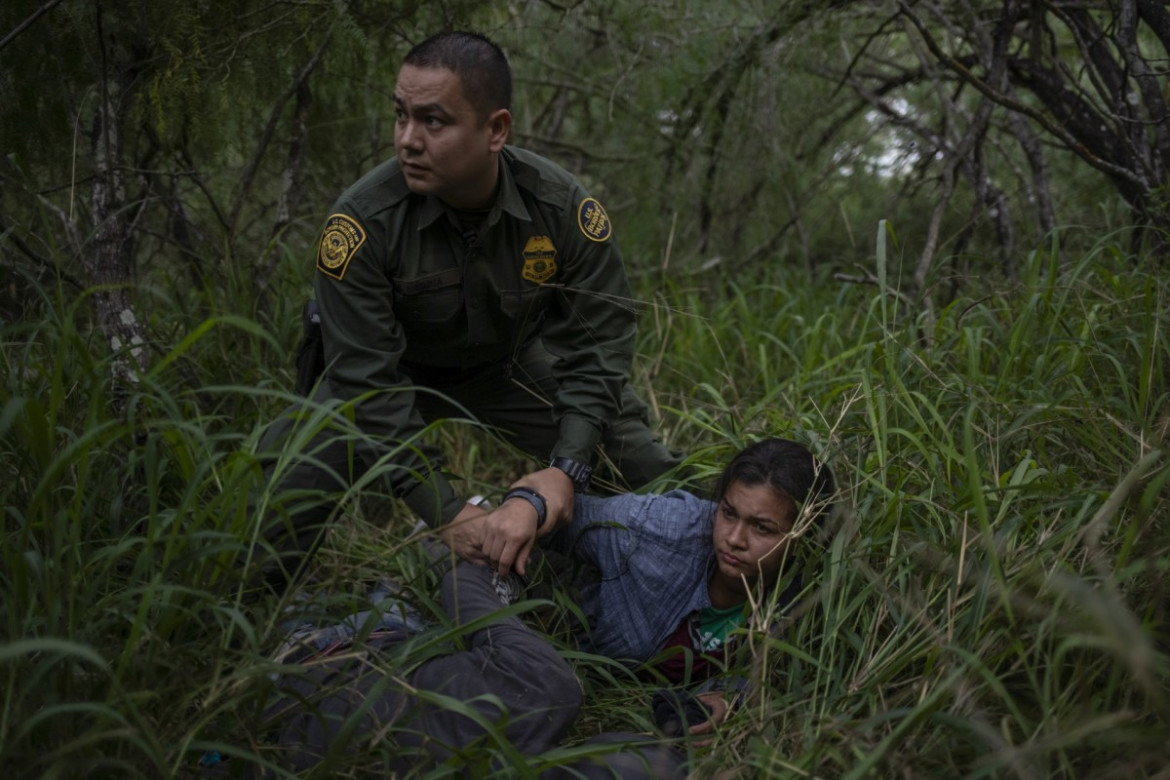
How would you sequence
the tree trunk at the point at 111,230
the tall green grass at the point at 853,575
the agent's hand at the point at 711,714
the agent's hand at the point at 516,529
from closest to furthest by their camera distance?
1. the tall green grass at the point at 853,575
2. the agent's hand at the point at 711,714
3. the agent's hand at the point at 516,529
4. the tree trunk at the point at 111,230

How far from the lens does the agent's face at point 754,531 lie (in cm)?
236

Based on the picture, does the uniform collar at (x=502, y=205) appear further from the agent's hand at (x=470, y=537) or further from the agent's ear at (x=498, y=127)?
the agent's hand at (x=470, y=537)

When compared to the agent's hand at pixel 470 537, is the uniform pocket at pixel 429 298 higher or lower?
higher

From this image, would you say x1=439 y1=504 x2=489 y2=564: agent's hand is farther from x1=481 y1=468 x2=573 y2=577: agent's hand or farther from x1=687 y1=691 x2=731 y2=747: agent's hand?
x1=687 y1=691 x2=731 y2=747: agent's hand

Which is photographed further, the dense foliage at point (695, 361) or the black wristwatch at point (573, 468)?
the black wristwatch at point (573, 468)

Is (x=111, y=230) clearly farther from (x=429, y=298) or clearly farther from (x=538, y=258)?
(x=538, y=258)

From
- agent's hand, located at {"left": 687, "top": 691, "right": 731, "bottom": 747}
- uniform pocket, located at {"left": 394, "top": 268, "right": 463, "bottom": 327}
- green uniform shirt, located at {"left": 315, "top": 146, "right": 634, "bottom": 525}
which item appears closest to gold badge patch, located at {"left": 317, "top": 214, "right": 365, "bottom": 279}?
green uniform shirt, located at {"left": 315, "top": 146, "right": 634, "bottom": 525}

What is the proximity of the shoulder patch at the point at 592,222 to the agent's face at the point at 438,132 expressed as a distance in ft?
1.12

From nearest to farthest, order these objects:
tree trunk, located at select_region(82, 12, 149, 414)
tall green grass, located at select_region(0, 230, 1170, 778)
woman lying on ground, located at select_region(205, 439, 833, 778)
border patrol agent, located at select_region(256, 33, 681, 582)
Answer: tall green grass, located at select_region(0, 230, 1170, 778) < woman lying on ground, located at select_region(205, 439, 833, 778) < border patrol agent, located at select_region(256, 33, 681, 582) < tree trunk, located at select_region(82, 12, 149, 414)

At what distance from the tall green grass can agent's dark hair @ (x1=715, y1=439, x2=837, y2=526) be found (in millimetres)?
84

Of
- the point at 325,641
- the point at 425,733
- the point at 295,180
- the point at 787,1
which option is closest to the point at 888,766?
the point at 425,733

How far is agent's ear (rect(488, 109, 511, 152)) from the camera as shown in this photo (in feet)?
8.27

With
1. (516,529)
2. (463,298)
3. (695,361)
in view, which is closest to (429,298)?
(463,298)

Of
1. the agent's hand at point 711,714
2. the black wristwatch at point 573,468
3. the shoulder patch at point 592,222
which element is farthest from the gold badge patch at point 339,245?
the agent's hand at point 711,714
